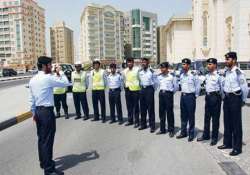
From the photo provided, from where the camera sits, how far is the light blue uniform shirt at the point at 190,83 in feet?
25.0

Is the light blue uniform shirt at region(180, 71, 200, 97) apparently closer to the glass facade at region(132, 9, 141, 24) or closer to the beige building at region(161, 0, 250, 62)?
the beige building at region(161, 0, 250, 62)

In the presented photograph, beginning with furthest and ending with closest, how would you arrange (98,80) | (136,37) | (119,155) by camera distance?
(136,37), (98,80), (119,155)

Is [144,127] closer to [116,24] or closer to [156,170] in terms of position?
[156,170]

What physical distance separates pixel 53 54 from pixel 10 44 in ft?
136

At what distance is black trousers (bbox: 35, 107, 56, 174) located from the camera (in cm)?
550

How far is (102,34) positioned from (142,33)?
21.4 metres

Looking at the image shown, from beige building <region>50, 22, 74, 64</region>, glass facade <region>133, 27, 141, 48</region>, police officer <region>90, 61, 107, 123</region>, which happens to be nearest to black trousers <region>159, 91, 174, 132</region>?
police officer <region>90, 61, 107, 123</region>

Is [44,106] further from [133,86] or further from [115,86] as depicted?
[115,86]

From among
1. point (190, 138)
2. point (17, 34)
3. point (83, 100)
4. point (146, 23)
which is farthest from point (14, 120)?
point (146, 23)

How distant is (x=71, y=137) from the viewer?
8281 millimetres

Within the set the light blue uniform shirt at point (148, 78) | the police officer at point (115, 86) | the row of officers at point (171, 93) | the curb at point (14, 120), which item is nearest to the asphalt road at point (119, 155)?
the row of officers at point (171, 93)

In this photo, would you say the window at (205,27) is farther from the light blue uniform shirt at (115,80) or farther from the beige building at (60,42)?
the beige building at (60,42)

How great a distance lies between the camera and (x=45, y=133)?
5.54 metres

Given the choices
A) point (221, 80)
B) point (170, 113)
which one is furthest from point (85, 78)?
point (221, 80)
